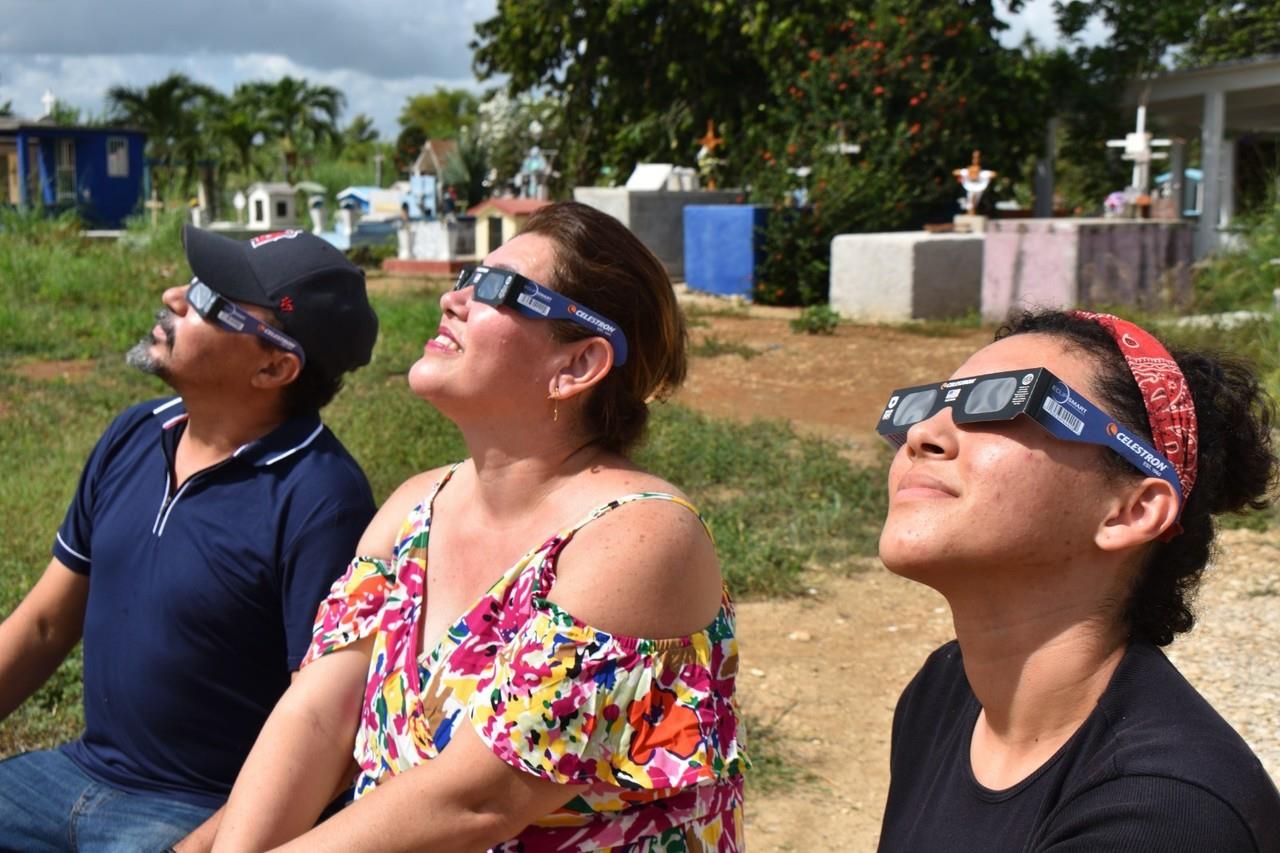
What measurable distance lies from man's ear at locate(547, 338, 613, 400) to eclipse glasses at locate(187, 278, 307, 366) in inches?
33.6

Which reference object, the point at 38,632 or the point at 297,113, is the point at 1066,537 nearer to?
the point at 38,632

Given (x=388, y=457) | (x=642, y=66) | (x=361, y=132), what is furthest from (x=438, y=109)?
(x=388, y=457)

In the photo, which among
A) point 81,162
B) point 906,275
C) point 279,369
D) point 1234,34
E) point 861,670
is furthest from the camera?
point 81,162

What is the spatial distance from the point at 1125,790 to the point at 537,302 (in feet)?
3.96

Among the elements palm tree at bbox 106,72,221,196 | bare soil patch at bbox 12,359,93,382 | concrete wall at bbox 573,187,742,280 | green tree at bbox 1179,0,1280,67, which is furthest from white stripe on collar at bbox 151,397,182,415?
palm tree at bbox 106,72,221,196

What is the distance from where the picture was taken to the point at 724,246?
15461 millimetres

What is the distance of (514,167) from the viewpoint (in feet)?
87.8

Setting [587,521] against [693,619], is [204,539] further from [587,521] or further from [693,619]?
[693,619]

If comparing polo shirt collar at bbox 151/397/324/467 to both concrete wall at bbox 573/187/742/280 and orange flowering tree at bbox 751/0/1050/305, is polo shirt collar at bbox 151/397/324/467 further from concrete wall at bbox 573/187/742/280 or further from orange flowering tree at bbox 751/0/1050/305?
concrete wall at bbox 573/187/742/280

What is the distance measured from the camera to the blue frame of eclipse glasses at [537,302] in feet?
7.37

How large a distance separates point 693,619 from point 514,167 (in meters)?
25.5

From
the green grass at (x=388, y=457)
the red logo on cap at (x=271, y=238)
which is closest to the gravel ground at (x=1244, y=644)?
the green grass at (x=388, y=457)

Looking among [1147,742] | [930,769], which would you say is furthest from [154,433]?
[1147,742]

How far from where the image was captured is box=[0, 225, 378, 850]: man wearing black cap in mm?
2613
